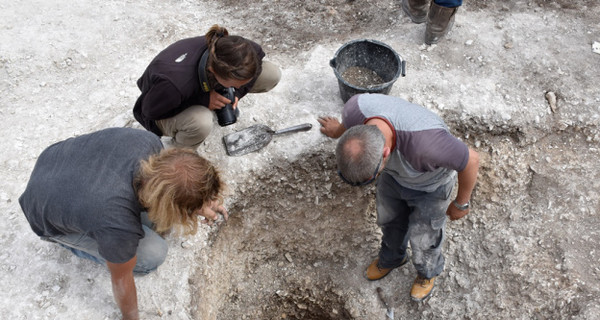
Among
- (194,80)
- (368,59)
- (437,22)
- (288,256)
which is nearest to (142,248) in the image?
(194,80)

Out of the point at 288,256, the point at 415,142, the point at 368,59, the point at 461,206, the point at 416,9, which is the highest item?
the point at 415,142

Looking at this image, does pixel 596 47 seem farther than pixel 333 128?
Yes

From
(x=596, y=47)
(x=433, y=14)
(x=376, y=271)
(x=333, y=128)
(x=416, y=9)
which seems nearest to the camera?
(x=333, y=128)

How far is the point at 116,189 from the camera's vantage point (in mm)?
1954

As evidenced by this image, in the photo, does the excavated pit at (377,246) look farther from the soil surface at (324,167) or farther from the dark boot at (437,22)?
the dark boot at (437,22)

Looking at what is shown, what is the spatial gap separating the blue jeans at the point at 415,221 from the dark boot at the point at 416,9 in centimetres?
216

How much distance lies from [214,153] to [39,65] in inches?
81.6

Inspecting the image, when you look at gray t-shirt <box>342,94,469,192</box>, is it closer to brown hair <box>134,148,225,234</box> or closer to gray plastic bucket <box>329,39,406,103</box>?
brown hair <box>134,148,225,234</box>

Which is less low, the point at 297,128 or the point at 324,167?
the point at 297,128

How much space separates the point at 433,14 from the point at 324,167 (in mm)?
1753

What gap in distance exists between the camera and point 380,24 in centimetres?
437

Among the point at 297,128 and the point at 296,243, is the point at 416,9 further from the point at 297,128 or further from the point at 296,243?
the point at 296,243

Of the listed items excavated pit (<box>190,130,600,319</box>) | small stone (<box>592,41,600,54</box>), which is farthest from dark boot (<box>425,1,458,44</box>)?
small stone (<box>592,41,600,54</box>)

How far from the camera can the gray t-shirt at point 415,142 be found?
206 centimetres
